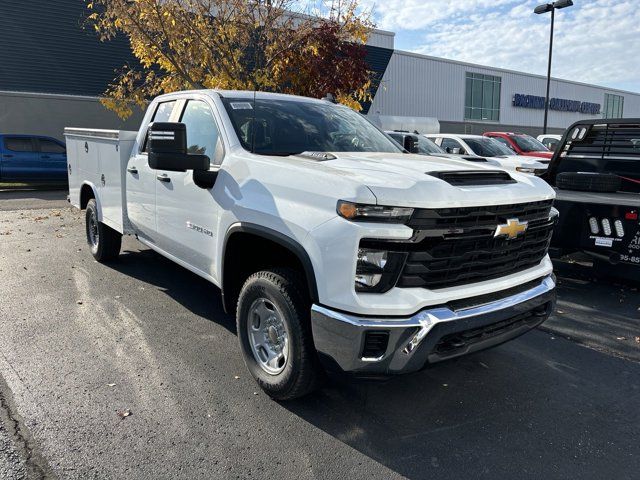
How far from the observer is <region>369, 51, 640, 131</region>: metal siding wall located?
106 ft

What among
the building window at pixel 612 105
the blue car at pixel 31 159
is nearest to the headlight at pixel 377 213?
the blue car at pixel 31 159

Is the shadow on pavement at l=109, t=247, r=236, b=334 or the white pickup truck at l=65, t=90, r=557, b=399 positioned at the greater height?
the white pickup truck at l=65, t=90, r=557, b=399

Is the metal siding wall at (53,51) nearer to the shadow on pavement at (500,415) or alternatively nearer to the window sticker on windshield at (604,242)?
the window sticker on windshield at (604,242)

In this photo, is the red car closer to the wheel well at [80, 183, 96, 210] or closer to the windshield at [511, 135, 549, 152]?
the windshield at [511, 135, 549, 152]

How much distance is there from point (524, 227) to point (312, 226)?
132cm

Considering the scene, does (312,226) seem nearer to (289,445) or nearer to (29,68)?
(289,445)

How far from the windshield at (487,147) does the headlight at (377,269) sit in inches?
463

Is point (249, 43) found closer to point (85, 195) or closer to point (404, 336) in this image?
point (85, 195)

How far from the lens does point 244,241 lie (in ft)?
12.0

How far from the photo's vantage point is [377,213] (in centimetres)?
273

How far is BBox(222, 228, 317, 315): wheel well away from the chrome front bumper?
1.30 feet

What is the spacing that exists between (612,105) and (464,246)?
193 feet

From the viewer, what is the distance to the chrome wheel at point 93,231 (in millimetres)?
6826

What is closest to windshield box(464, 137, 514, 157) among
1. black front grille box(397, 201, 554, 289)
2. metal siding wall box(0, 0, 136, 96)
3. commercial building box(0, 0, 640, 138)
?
commercial building box(0, 0, 640, 138)
